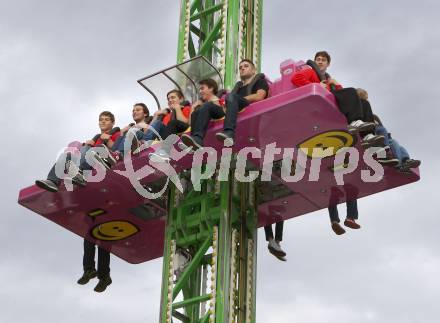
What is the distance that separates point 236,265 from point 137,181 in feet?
5.37

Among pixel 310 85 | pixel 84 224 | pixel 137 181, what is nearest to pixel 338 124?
pixel 310 85

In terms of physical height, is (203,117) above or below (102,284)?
above

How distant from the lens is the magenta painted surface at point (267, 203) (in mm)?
13570

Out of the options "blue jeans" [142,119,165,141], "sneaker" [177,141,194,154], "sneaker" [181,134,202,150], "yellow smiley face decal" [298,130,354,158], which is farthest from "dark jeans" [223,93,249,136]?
"blue jeans" [142,119,165,141]

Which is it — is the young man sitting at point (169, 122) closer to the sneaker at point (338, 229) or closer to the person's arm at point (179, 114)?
the person's arm at point (179, 114)

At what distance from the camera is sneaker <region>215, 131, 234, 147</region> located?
13508mm

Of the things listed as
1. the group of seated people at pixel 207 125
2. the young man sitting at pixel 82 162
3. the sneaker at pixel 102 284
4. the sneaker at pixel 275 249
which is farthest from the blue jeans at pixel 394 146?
the sneaker at pixel 102 284

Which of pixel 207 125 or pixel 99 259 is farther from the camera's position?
pixel 99 259

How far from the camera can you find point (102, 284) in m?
16.7

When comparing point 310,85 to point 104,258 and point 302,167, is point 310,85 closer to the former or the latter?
point 302,167

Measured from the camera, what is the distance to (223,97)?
1471 cm

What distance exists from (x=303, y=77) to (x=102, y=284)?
4604mm

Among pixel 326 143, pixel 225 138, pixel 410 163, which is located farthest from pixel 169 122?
pixel 410 163

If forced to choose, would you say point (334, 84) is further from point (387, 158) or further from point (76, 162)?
point (76, 162)
